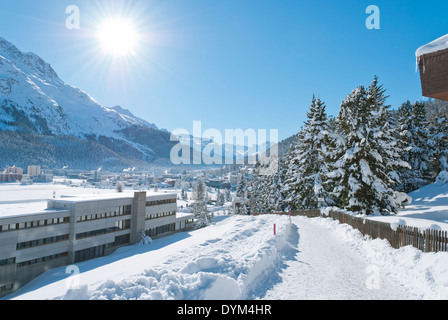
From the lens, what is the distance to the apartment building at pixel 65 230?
27.7 m

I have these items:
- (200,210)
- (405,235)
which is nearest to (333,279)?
(405,235)

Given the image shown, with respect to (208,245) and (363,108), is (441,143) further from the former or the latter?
(208,245)

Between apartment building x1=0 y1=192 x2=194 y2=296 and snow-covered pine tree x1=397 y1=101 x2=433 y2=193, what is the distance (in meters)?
43.1

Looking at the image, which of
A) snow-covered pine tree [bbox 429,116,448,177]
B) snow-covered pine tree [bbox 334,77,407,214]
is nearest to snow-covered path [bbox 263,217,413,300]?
snow-covered pine tree [bbox 334,77,407,214]

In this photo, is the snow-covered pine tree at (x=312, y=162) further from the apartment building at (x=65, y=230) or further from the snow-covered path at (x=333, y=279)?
the apartment building at (x=65, y=230)

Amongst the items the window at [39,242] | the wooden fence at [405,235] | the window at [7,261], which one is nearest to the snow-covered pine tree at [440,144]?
the wooden fence at [405,235]

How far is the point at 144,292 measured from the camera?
6660mm

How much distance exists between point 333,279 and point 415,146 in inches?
1456

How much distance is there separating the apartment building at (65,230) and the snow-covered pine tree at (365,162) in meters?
33.8

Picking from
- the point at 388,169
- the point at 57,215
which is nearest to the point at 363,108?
the point at 388,169

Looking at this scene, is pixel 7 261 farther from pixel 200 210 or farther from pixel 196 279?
pixel 200 210

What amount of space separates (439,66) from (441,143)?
139 feet

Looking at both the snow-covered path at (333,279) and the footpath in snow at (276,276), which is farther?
the snow-covered path at (333,279)
